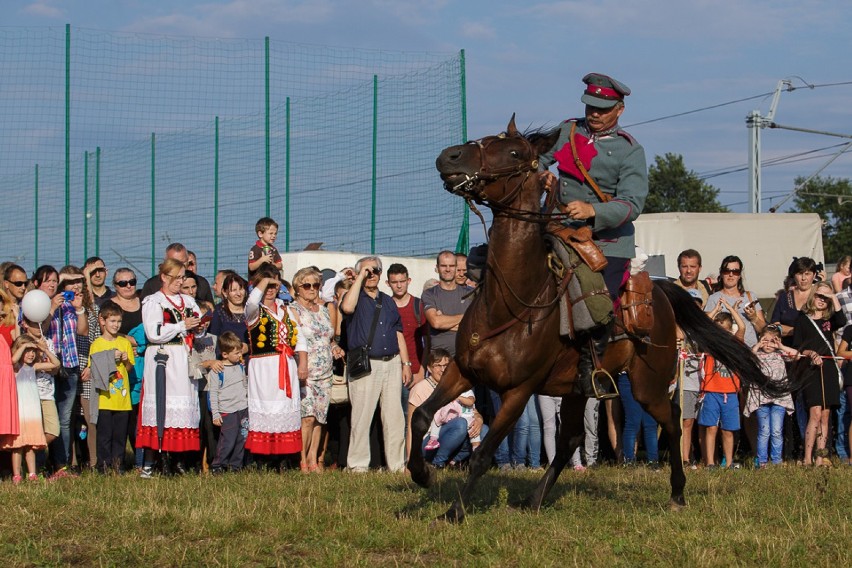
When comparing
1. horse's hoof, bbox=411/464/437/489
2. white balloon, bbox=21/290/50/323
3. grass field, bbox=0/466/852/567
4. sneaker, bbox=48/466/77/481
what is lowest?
sneaker, bbox=48/466/77/481

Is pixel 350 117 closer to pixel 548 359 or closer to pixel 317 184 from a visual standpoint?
pixel 317 184

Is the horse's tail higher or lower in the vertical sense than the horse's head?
lower

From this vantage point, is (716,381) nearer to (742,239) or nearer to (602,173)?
(602,173)

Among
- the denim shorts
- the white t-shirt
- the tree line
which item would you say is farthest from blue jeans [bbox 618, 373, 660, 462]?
the tree line

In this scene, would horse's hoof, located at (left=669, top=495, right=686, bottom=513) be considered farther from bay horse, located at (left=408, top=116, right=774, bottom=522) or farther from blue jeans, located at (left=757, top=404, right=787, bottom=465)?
blue jeans, located at (left=757, top=404, right=787, bottom=465)

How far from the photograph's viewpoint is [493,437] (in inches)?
291

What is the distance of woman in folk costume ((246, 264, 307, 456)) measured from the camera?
451 inches

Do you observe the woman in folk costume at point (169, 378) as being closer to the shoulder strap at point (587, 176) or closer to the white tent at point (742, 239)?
the shoulder strap at point (587, 176)

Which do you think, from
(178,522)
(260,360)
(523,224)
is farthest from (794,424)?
(178,522)

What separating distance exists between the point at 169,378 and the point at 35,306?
4.99 ft

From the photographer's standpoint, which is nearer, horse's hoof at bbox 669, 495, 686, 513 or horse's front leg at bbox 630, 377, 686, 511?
horse's hoof at bbox 669, 495, 686, 513

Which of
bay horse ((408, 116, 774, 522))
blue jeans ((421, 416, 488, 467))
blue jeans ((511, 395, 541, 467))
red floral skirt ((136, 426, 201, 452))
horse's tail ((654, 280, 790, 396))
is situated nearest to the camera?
bay horse ((408, 116, 774, 522))

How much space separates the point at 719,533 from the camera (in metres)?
7.10

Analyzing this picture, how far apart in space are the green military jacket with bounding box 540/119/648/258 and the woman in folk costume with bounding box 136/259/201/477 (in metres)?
4.74
